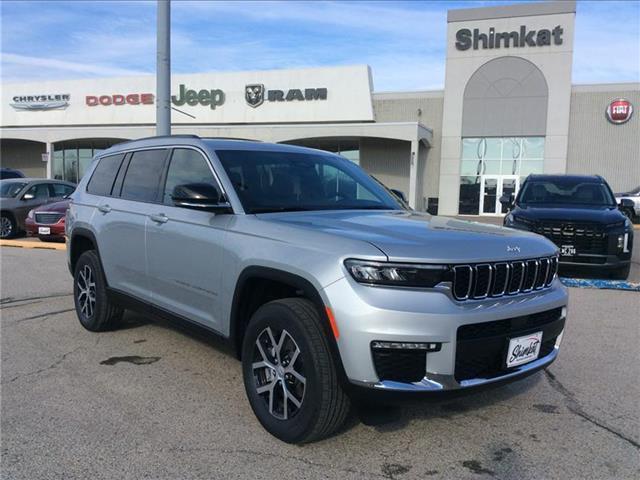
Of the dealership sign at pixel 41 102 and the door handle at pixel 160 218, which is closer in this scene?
the door handle at pixel 160 218

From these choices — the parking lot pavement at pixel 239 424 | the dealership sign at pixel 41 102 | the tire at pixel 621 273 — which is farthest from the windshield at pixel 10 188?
the dealership sign at pixel 41 102

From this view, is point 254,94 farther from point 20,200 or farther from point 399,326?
point 399,326

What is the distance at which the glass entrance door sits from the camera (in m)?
31.5

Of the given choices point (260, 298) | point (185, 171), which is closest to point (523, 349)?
point (260, 298)

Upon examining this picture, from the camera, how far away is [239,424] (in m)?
3.60

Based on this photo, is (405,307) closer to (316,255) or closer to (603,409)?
(316,255)

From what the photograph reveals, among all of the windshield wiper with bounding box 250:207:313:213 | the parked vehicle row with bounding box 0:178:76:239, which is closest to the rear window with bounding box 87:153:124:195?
the windshield wiper with bounding box 250:207:313:213

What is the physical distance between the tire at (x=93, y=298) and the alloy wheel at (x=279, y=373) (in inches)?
99.7

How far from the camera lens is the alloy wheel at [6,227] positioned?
49.4ft

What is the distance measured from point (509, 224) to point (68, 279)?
7.13 metres


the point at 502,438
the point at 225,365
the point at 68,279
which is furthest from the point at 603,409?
the point at 68,279

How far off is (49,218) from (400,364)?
12918mm

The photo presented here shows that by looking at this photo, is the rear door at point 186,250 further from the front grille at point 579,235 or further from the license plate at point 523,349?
the front grille at point 579,235

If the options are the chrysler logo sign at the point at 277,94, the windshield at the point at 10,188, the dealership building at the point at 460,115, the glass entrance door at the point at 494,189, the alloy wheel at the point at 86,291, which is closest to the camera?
the alloy wheel at the point at 86,291
